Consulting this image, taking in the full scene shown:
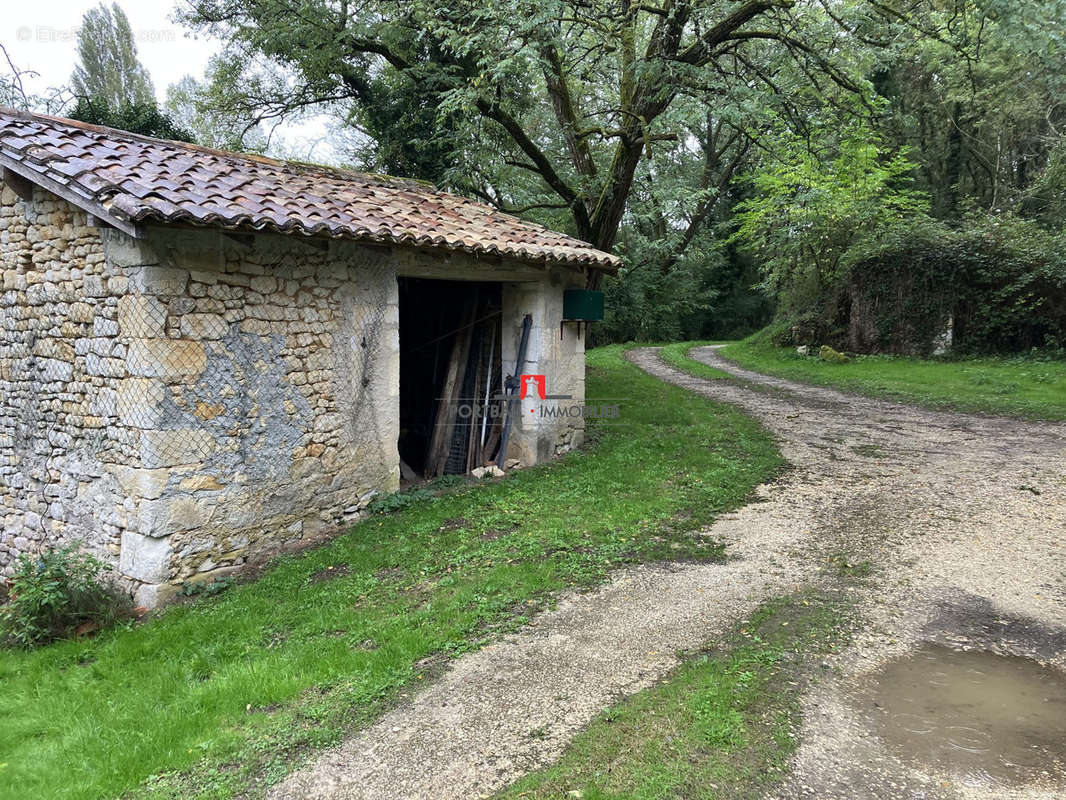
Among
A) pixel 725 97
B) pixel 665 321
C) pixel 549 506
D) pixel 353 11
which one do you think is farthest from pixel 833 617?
pixel 665 321

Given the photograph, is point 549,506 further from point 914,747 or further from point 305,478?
point 914,747

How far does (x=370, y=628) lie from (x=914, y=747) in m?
3.14

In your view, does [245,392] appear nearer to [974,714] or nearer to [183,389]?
[183,389]

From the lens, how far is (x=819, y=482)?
7.00 metres

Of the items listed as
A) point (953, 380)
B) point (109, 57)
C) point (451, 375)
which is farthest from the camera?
point (109, 57)

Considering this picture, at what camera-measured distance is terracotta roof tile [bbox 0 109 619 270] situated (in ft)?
15.3

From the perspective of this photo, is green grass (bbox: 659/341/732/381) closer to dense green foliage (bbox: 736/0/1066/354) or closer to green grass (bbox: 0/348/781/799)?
dense green foliage (bbox: 736/0/1066/354)

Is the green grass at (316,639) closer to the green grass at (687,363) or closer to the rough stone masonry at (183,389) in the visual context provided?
the rough stone masonry at (183,389)

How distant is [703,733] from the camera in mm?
2957

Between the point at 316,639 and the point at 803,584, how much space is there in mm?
3424

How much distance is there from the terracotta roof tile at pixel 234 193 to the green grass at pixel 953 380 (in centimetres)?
743

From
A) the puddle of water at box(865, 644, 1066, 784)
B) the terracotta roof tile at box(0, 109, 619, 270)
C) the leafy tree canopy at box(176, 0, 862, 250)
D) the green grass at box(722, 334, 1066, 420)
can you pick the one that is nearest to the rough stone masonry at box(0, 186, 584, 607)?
the terracotta roof tile at box(0, 109, 619, 270)

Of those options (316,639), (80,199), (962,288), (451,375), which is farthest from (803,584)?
(962,288)

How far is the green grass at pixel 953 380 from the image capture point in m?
10.5
